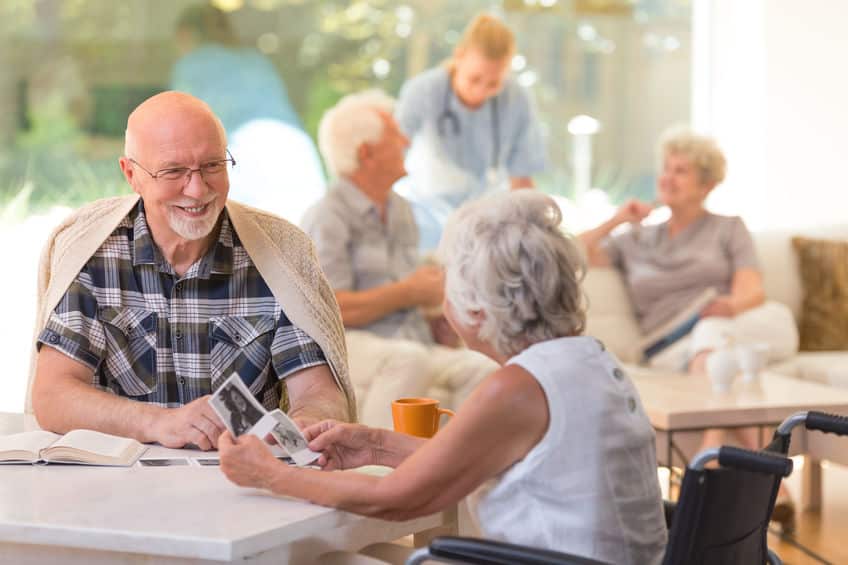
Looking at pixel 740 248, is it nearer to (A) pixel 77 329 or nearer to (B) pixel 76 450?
(A) pixel 77 329

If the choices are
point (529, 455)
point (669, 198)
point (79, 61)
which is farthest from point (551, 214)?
point (79, 61)

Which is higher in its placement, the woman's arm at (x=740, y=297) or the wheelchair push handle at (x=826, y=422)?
the woman's arm at (x=740, y=297)

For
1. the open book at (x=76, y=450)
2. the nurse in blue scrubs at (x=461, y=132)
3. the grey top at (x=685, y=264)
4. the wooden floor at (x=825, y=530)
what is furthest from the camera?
the nurse in blue scrubs at (x=461, y=132)

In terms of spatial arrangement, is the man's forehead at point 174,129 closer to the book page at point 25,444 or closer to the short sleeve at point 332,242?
the book page at point 25,444

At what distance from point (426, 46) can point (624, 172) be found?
1.25 m

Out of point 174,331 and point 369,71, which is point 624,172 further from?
point 174,331

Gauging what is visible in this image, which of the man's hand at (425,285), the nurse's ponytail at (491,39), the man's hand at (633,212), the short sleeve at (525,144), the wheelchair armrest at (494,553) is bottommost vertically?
the wheelchair armrest at (494,553)

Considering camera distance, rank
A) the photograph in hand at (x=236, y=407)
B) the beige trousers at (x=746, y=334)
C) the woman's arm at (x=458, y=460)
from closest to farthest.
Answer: the woman's arm at (x=458, y=460) → the photograph in hand at (x=236, y=407) → the beige trousers at (x=746, y=334)

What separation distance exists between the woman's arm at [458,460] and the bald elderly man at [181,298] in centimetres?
55

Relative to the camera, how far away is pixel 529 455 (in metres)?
1.63

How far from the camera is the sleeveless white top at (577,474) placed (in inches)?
64.0

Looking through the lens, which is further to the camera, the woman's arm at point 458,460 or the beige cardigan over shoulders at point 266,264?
the beige cardigan over shoulders at point 266,264

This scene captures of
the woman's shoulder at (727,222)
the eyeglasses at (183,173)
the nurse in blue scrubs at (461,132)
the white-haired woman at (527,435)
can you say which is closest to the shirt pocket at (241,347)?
the eyeglasses at (183,173)

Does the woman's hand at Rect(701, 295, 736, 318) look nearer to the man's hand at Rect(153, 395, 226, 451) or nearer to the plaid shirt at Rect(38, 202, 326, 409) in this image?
the plaid shirt at Rect(38, 202, 326, 409)
